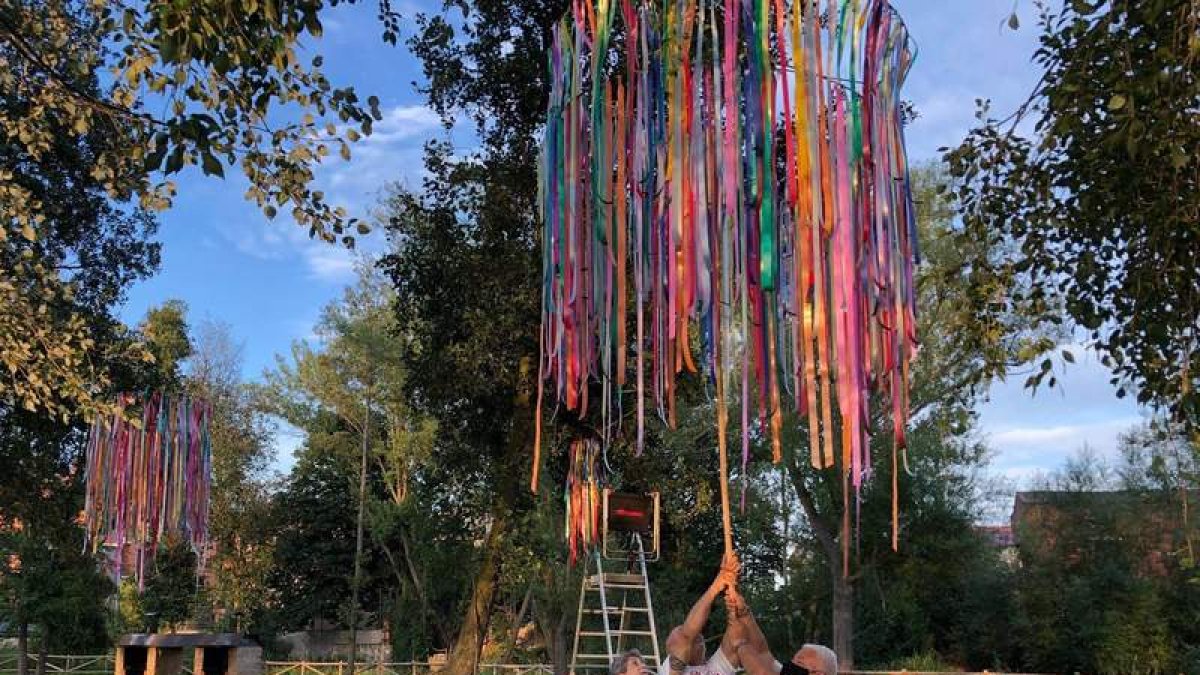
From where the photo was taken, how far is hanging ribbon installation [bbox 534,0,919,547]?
2.52 meters

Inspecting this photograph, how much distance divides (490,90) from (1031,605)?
45.2 ft

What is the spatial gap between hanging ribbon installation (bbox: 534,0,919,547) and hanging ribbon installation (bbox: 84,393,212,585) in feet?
24.3

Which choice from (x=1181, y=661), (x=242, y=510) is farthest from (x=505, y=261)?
(x=242, y=510)

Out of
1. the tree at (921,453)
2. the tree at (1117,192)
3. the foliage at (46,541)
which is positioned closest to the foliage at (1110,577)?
the tree at (921,453)

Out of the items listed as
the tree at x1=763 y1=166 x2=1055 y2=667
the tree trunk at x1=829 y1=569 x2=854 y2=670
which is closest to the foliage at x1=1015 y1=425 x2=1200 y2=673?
the tree at x1=763 y1=166 x2=1055 y2=667

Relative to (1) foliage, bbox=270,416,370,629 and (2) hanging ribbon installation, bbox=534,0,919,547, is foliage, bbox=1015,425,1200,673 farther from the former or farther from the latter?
(2) hanging ribbon installation, bbox=534,0,919,547

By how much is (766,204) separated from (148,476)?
8.30 metres

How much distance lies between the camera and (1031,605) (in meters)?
18.0

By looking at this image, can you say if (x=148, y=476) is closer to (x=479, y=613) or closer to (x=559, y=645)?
(x=479, y=613)

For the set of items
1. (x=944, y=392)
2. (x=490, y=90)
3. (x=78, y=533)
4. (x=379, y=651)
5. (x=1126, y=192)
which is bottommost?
(x=379, y=651)

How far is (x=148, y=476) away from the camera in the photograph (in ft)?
30.6

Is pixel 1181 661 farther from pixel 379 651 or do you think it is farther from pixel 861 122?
pixel 861 122

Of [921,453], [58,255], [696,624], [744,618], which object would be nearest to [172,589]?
[58,255]

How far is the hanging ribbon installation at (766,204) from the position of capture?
252cm
